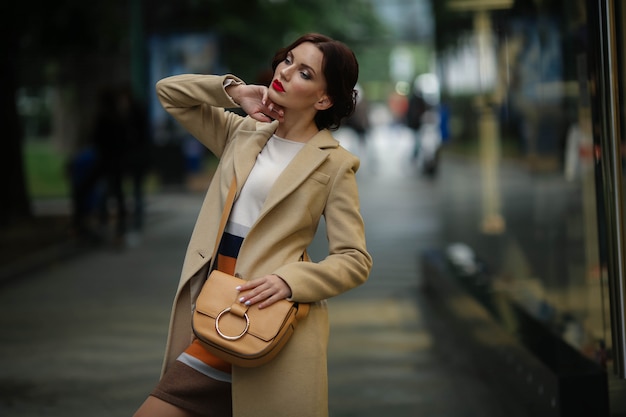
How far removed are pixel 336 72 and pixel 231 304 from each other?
2.30ft

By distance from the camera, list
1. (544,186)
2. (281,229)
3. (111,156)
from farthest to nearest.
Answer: (111,156) → (544,186) → (281,229)

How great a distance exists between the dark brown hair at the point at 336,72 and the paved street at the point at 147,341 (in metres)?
2.70

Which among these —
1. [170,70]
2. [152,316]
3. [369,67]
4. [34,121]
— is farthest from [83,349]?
[369,67]

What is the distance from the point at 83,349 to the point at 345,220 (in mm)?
4609

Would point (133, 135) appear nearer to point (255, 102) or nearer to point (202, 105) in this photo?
point (202, 105)

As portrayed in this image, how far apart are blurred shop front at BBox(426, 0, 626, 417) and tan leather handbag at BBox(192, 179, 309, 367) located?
1.31m

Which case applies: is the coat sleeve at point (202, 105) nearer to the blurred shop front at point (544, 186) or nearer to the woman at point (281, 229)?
the woman at point (281, 229)

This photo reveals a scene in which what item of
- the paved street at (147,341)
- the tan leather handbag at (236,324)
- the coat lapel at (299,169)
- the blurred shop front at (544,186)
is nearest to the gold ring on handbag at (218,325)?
the tan leather handbag at (236,324)

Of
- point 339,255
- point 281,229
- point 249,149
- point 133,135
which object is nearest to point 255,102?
point 249,149

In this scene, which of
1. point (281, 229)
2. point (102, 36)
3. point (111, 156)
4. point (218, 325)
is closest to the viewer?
point (218, 325)

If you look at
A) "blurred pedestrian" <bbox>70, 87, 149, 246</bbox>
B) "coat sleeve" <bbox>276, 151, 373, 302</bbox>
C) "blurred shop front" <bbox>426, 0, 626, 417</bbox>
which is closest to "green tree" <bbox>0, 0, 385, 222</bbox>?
"blurred pedestrian" <bbox>70, 87, 149, 246</bbox>

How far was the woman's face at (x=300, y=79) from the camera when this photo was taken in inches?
117

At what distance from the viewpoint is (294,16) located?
92.8 ft

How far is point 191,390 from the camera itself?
9.97 ft
